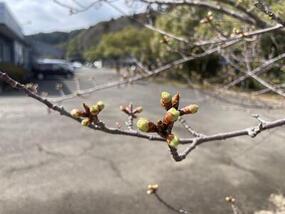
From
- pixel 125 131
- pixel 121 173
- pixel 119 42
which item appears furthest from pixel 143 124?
pixel 119 42

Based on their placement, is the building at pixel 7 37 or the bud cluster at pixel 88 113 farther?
the building at pixel 7 37

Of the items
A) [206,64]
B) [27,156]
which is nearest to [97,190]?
[27,156]

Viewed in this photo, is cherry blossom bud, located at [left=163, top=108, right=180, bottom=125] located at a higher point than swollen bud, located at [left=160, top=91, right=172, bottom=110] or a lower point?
lower

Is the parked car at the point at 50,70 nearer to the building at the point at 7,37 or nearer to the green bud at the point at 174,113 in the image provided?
the building at the point at 7,37

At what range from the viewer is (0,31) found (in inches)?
1321

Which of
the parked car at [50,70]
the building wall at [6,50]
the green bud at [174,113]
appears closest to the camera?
the green bud at [174,113]

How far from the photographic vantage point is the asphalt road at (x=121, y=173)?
681 centimetres

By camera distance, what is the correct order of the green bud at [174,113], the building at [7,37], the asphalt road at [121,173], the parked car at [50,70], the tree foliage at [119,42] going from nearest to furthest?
the green bud at [174,113]
the asphalt road at [121,173]
the building at [7,37]
the parked car at [50,70]
the tree foliage at [119,42]

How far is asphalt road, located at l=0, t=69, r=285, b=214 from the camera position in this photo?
22.3 feet

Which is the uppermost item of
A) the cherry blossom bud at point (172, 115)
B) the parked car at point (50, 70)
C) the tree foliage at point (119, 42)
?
the cherry blossom bud at point (172, 115)

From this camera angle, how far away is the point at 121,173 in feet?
27.5

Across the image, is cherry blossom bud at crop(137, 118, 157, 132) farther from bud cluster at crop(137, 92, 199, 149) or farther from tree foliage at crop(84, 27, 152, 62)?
tree foliage at crop(84, 27, 152, 62)

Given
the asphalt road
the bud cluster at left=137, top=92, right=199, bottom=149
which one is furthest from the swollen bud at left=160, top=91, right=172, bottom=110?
the asphalt road

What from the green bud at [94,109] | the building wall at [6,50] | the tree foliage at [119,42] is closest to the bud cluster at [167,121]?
the green bud at [94,109]
